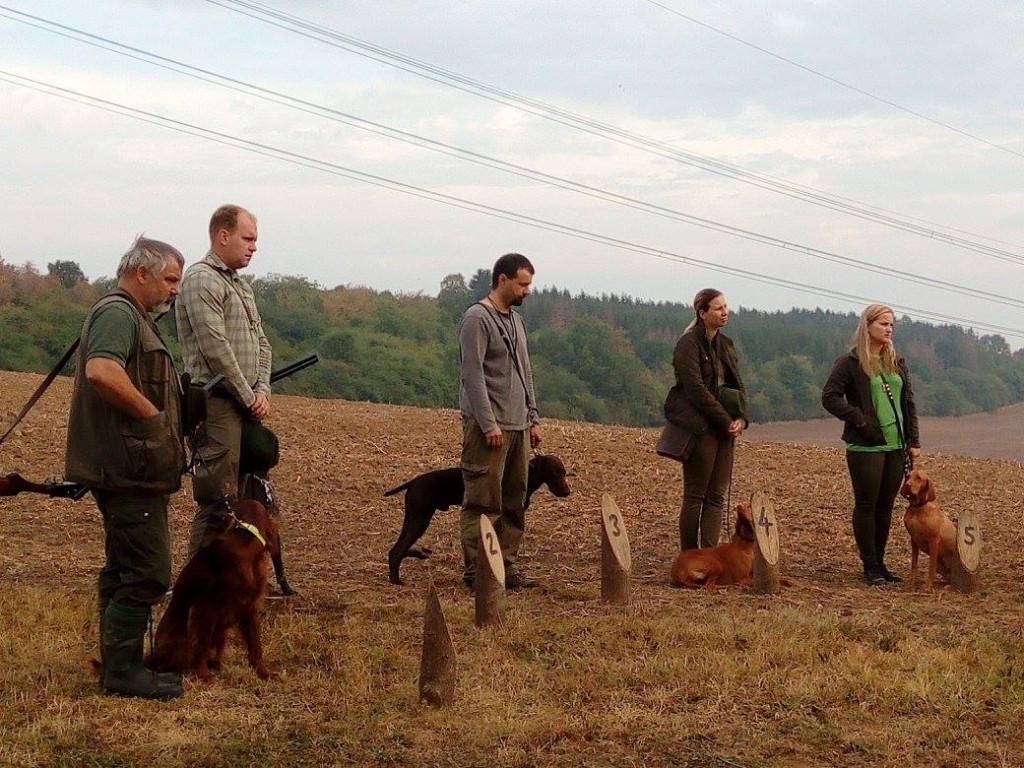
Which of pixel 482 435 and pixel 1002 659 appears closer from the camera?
pixel 1002 659

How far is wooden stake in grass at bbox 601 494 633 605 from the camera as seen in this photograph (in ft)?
24.0

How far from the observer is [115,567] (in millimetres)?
5289

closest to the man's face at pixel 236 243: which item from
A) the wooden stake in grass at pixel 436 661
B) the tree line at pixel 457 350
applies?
the wooden stake in grass at pixel 436 661

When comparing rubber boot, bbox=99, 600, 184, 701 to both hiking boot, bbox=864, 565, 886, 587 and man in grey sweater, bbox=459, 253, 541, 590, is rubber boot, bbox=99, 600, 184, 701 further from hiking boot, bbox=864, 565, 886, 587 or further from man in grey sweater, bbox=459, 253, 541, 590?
hiking boot, bbox=864, 565, 886, 587

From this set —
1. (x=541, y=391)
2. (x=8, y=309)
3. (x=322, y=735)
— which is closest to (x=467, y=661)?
(x=322, y=735)

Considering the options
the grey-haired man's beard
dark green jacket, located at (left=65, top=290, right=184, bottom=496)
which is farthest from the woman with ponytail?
dark green jacket, located at (left=65, top=290, right=184, bottom=496)

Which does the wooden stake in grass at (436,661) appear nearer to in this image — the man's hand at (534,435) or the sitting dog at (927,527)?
→ the man's hand at (534,435)

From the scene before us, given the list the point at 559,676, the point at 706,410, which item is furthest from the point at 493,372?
the point at 559,676

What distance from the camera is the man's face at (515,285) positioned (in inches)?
299

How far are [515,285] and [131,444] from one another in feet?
10.2

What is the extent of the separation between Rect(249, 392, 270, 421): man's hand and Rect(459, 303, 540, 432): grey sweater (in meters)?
1.38

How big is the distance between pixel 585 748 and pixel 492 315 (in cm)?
328

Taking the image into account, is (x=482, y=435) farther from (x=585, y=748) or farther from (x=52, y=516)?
(x=52, y=516)

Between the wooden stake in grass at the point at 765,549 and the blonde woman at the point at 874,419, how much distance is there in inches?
39.3
